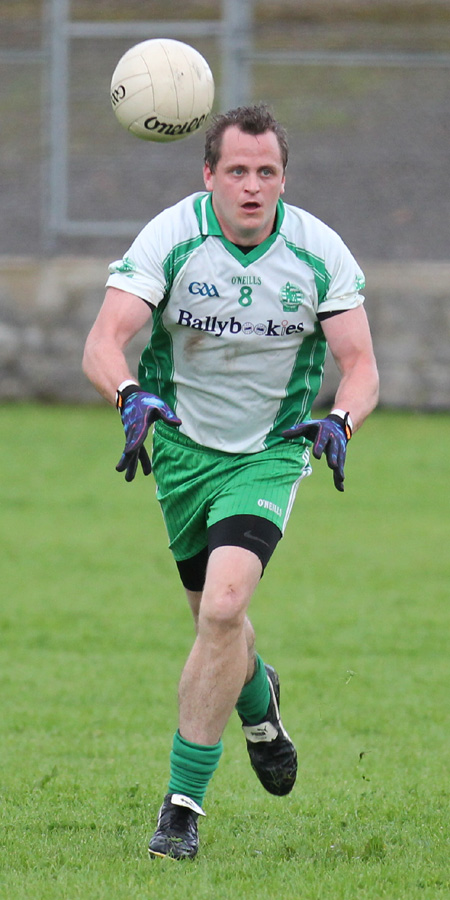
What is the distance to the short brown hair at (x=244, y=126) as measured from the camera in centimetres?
453

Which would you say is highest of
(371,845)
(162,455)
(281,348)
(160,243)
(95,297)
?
(160,243)

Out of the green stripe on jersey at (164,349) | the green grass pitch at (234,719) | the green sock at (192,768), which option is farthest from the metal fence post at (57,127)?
the green sock at (192,768)

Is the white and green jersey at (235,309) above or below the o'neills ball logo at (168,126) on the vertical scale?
below

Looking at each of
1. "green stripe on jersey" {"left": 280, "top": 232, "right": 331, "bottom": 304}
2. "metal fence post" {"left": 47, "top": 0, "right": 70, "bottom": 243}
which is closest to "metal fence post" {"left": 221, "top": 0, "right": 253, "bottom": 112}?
"metal fence post" {"left": 47, "top": 0, "right": 70, "bottom": 243}

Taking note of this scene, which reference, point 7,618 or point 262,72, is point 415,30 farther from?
point 7,618

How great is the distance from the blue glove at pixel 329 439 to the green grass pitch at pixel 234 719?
1155mm

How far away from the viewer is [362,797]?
4.86m

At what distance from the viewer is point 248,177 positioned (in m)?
4.48

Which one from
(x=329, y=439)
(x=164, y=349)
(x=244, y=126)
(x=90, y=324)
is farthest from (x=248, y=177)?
(x=90, y=324)

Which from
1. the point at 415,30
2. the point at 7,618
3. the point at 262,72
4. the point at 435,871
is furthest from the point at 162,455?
the point at 415,30

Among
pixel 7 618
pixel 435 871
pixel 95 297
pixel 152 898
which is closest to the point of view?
pixel 152 898

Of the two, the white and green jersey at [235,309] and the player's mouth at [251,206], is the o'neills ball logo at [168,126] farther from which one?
the player's mouth at [251,206]

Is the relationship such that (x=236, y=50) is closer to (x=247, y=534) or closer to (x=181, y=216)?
(x=181, y=216)

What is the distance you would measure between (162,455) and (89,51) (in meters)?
11.0
